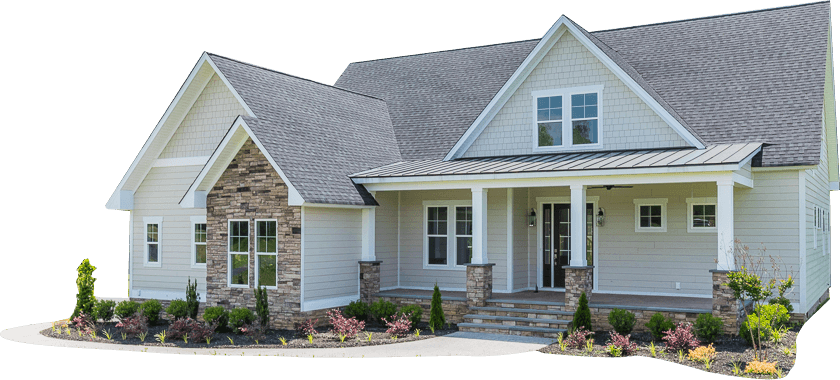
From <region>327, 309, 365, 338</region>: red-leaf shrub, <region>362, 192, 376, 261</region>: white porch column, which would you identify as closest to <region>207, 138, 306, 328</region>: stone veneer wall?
<region>327, 309, 365, 338</region>: red-leaf shrub

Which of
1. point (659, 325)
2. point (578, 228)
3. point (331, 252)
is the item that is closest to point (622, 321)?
point (659, 325)

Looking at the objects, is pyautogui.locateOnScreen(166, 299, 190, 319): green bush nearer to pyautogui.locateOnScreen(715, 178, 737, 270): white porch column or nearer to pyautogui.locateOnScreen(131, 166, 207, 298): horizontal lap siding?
pyautogui.locateOnScreen(131, 166, 207, 298): horizontal lap siding

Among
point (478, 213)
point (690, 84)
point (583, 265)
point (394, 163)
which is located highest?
point (690, 84)

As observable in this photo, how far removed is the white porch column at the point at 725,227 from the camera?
14.4 meters

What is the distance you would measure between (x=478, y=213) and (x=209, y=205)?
20.9ft

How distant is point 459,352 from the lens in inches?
536

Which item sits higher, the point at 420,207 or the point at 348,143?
the point at 348,143

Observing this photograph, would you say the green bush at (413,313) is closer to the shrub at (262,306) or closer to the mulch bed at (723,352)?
the shrub at (262,306)

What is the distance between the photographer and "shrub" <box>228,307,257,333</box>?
15.9 m

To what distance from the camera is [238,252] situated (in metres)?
17.1

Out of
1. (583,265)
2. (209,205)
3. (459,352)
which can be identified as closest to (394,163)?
(209,205)

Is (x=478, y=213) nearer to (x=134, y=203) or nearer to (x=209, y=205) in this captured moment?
(x=209, y=205)

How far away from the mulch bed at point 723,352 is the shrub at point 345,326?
4.08 metres

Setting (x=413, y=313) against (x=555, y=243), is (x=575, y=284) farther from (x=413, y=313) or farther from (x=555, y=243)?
(x=413, y=313)
